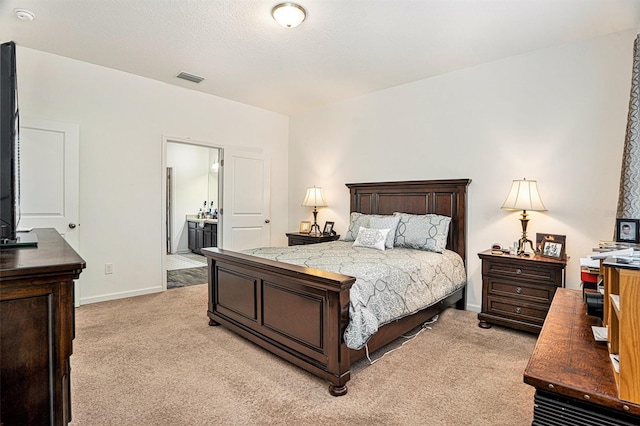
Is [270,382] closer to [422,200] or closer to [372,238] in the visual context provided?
[372,238]

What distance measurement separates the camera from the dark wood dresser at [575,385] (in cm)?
87

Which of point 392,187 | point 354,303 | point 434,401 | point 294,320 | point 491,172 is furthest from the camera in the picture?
point 392,187

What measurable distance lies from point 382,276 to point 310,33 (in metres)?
2.21

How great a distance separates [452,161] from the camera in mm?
3871

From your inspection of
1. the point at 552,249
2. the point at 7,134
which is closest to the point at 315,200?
the point at 552,249

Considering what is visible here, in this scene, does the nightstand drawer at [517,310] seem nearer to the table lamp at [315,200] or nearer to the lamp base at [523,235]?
the lamp base at [523,235]

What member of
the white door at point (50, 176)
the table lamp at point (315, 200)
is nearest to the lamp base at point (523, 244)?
the table lamp at point (315, 200)

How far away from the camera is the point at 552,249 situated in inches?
120

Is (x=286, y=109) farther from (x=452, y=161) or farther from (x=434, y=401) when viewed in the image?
(x=434, y=401)


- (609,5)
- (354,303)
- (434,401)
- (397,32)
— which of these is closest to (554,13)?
(609,5)

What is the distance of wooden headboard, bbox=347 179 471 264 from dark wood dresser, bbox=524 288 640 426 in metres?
Answer: 2.56

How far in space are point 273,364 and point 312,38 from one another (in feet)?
9.20

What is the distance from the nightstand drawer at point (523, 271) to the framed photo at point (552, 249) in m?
0.18

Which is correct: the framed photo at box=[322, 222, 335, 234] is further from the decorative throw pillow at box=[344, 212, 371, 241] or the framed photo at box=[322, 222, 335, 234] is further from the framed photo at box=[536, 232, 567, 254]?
the framed photo at box=[536, 232, 567, 254]
